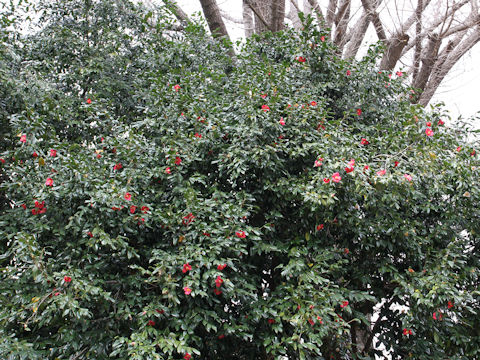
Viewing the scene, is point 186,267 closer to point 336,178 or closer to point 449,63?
point 336,178

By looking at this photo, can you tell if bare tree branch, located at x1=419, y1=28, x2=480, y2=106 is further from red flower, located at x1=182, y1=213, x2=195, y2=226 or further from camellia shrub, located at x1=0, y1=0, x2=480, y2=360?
red flower, located at x1=182, y1=213, x2=195, y2=226

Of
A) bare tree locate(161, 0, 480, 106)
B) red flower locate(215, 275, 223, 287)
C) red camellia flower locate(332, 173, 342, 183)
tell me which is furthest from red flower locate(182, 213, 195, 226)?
bare tree locate(161, 0, 480, 106)

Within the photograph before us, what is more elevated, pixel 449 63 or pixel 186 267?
pixel 449 63

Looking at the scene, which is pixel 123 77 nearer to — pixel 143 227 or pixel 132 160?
pixel 132 160

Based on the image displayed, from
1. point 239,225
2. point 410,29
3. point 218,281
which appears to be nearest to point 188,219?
point 239,225

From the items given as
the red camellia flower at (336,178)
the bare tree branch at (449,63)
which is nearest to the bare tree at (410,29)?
the bare tree branch at (449,63)

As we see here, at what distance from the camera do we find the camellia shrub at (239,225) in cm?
289

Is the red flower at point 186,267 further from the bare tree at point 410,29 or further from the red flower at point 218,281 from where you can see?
the bare tree at point 410,29

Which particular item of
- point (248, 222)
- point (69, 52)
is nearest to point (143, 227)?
point (248, 222)

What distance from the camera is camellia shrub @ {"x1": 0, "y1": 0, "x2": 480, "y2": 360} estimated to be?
2889 mm

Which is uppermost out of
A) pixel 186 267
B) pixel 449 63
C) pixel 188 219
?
pixel 449 63

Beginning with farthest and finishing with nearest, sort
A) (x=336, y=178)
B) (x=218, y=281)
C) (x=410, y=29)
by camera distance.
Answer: (x=410, y=29)
(x=336, y=178)
(x=218, y=281)

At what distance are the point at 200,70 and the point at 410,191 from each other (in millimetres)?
2163

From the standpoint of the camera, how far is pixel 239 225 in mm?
3014
